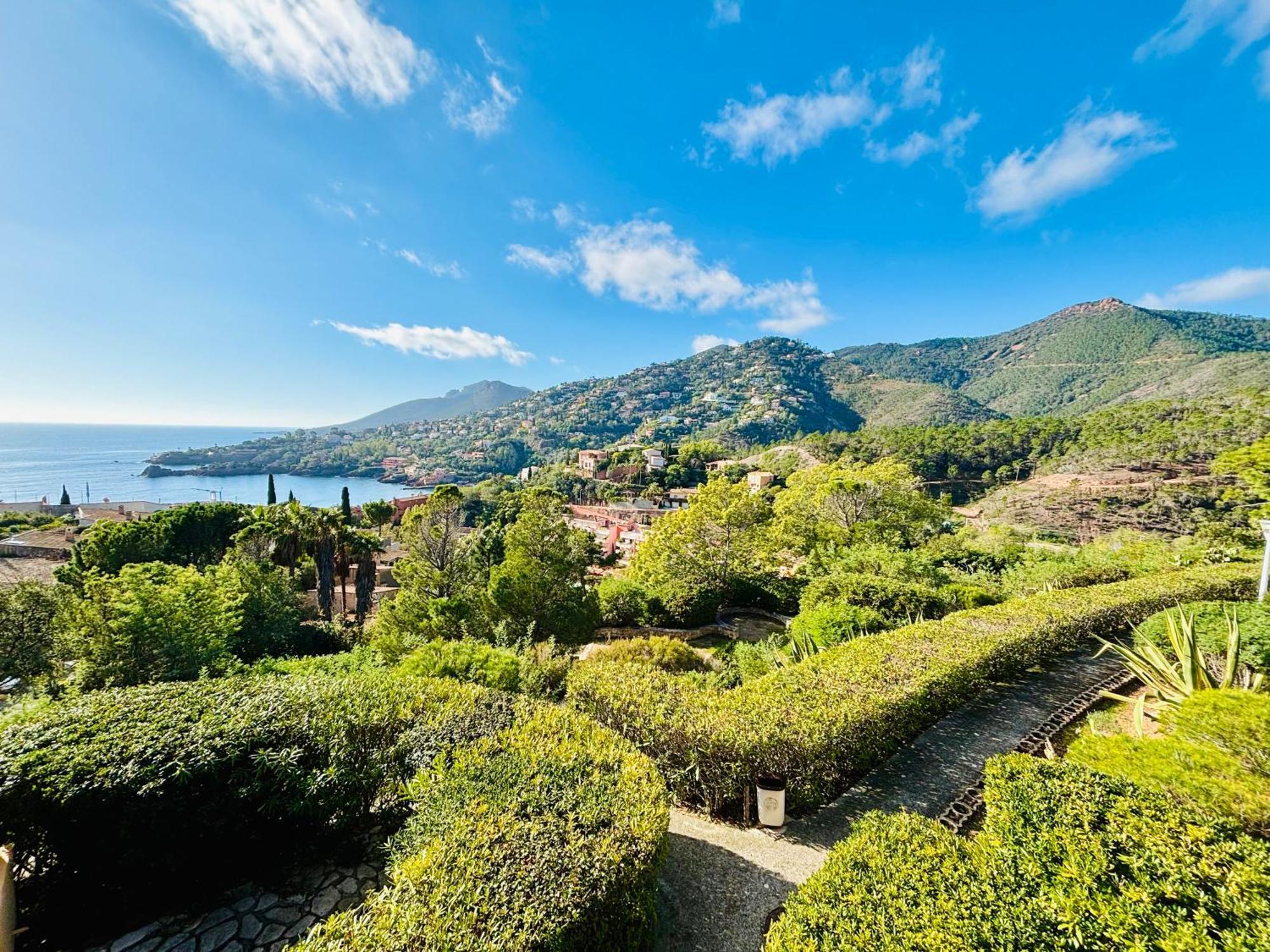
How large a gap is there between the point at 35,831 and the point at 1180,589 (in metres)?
16.5

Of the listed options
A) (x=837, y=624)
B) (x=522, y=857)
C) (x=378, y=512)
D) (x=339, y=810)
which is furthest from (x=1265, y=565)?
(x=378, y=512)

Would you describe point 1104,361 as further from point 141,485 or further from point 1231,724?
point 141,485

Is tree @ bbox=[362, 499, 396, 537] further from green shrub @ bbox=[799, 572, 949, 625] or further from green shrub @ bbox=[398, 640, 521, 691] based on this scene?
green shrub @ bbox=[799, 572, 949, 625]

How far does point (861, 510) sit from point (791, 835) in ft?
65.9

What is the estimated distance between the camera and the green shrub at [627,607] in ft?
51.5

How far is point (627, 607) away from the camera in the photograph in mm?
15852

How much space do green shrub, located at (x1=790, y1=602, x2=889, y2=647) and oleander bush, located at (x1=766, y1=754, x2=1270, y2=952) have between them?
630 cm

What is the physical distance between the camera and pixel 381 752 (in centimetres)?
409

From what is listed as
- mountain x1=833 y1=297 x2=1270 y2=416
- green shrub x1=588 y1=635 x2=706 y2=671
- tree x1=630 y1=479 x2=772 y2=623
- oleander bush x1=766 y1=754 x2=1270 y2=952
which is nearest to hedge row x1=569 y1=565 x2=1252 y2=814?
oleander bush x1=766 y1=754 x2=1270 y2=952

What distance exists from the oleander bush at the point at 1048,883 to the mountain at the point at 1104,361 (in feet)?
241

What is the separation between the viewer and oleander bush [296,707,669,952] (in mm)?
2324

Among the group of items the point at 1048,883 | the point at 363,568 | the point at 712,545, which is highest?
the point at 1048,883

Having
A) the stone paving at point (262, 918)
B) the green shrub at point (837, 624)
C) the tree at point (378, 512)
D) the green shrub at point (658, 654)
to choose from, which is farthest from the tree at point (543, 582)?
the tree at point (378, 512)

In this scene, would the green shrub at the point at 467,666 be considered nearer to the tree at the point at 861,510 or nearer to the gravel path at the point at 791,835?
the gravel path at the point at 791,835
